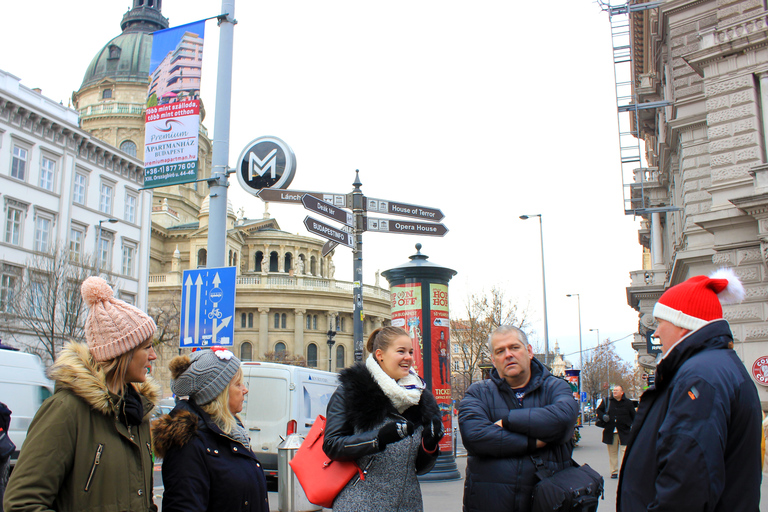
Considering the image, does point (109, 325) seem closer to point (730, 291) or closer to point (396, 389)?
point (396, 389)

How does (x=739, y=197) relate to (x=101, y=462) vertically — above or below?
above

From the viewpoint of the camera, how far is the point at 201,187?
86.8 metres

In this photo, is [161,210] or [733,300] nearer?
[733,300]

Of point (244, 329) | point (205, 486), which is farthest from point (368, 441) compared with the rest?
point (244, 329)

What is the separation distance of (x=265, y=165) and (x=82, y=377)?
219 inches

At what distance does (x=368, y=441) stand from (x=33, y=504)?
1.61 metres

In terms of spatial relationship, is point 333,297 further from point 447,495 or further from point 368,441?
point 368,441

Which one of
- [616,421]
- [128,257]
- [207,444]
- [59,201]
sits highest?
[59,201]

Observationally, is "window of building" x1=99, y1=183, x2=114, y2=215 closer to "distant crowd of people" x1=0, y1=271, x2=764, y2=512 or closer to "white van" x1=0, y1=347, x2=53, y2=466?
"white van" x1=0, y1=347, x2=53, y2=466

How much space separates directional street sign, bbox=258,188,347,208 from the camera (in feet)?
28.3

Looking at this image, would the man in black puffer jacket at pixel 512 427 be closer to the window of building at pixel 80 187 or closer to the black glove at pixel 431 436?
the black glove at pixel 431 436

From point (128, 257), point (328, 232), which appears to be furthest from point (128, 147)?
point (328, 232)

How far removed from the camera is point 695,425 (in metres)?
2.72

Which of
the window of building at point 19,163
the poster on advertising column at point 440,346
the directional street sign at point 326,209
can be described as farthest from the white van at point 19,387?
the window of building at point 19,163
